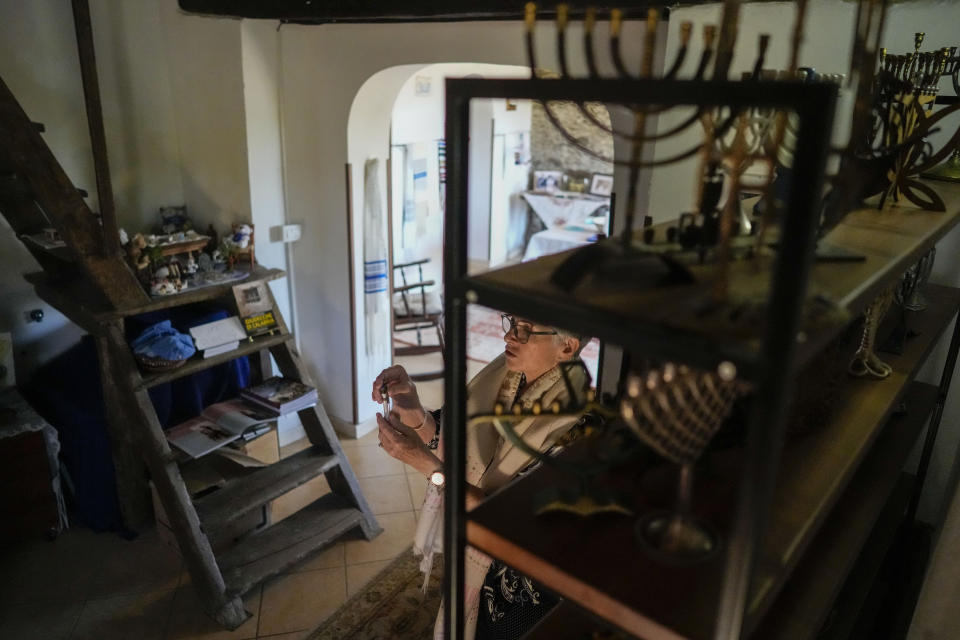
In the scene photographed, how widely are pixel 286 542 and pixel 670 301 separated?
282 centimetres

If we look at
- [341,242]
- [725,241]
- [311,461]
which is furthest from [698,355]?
[341,242]

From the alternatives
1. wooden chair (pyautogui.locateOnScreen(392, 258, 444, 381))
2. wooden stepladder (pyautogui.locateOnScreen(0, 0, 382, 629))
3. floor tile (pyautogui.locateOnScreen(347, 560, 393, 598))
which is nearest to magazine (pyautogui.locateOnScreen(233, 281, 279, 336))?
wooden stepladder (pyautogui.locateOnScreen(0, 0, 382, 629))

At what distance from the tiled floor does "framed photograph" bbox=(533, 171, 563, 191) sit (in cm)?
587

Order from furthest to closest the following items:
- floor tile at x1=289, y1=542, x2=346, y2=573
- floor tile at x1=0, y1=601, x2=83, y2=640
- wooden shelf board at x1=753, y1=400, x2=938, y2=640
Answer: floor tile at x1=289, y1=542, x2=346, y2=573, floor tile at x1=0, y1=601, x2=83, y2=640, wooden shelf board at x1=753, y1=400, x2=938, y2=640

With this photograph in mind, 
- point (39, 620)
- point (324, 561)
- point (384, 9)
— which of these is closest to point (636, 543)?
point (324, 561)

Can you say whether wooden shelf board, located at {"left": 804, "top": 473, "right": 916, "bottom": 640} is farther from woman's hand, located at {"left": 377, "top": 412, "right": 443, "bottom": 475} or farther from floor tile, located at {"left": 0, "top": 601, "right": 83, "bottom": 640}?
floor tile, located at {"left": 0, "top": 601, "right": 83, "bottom": 640}

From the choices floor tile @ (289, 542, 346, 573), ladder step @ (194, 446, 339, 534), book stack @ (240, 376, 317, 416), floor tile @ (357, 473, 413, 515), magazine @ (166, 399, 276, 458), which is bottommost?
floor tile @ (289, 542, 346, 573)

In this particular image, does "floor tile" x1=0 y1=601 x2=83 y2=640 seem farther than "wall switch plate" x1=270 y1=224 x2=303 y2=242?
No

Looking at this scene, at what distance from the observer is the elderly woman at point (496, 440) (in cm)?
179

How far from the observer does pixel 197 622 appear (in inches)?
111

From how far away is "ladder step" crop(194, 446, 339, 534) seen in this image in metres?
2.91

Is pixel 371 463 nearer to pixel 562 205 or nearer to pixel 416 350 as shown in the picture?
pixel 416 350

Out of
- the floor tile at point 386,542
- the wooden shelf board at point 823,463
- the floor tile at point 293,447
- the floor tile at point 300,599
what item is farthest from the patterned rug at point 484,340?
the wooden shelf board at point 823,463

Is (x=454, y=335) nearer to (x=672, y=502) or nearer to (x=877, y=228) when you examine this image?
(x=672, y=502)
